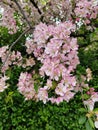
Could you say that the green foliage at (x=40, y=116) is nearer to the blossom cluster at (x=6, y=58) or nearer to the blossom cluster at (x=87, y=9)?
the blossom cluster at (x=6, y=58)

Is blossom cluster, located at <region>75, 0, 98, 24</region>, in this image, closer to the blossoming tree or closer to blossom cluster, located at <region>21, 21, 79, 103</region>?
the blossoming tree

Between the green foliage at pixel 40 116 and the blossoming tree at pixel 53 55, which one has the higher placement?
the blossoming tree at pixel 53 55

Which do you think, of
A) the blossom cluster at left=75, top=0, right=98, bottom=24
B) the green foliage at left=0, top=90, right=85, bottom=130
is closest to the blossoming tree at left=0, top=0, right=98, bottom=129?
the blossom cluster at left=75, top=0, right=98, bottom=24

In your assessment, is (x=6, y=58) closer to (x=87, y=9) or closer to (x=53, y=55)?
(x=53, y=55)

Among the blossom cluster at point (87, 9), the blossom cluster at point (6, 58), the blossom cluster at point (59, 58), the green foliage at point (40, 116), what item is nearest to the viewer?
the blossom cluster at point (59, 58)

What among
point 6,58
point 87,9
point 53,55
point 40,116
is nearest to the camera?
point 53,55

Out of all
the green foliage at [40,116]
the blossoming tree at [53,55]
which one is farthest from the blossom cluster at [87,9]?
the green foliage at [40,116]

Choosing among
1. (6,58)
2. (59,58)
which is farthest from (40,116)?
(59,58)

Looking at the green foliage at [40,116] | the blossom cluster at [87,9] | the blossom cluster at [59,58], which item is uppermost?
the blossom cluster at [87,9]

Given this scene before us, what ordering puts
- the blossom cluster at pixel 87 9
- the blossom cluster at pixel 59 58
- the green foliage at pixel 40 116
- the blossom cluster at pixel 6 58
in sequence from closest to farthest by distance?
1. the blossom cluster at pixel 59 58
2. the blossom cluster at pixel 6 58
3. the blossom cluster at pixel 87 9
4. the green foliage at pixel 40 116

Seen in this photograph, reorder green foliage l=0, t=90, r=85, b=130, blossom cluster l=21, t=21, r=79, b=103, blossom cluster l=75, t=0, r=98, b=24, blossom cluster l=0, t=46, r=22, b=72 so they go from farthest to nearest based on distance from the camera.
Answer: green foliage l=0, t=90, r=85, b=130
blossom cluster l=75, t=0, r=98, b=24
blossom cluster l=0, t=46, r=22, b=72
blossom cluster l=21, t=21, r=79, b=103

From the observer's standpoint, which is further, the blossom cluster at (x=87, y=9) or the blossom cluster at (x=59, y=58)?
the blossom cluster at (x=87, y=9)

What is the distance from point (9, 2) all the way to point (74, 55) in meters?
1.38

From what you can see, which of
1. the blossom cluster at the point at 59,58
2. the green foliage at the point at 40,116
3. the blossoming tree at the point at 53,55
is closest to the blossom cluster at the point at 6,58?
the blossoming tree at the point at 53,55
